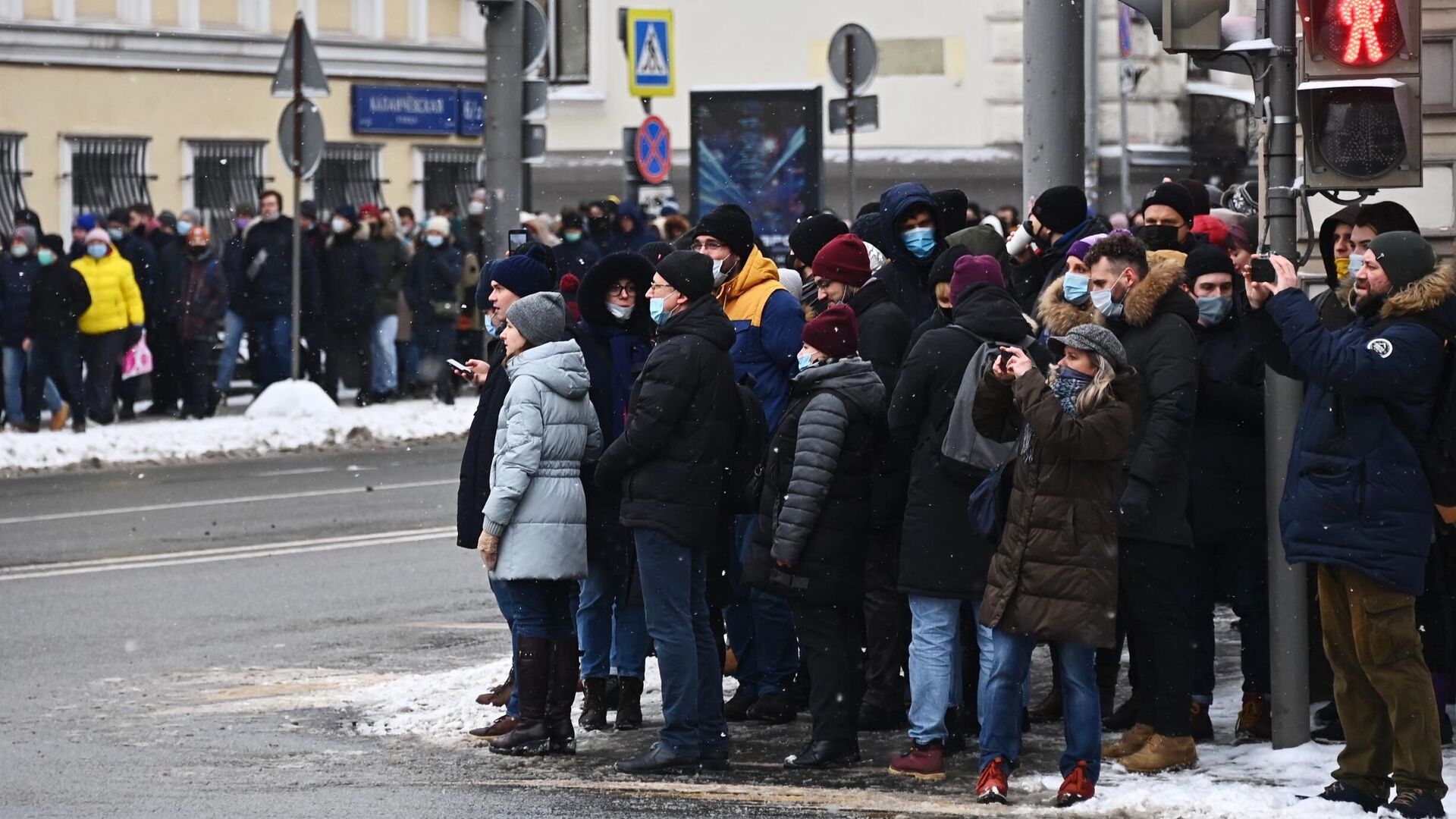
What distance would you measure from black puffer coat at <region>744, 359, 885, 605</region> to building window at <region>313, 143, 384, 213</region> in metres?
24.5

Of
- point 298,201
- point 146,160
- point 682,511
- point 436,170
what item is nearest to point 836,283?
point 682,511

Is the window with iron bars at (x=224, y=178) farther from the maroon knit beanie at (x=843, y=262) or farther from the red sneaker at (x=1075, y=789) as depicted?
the red sneaker at (x=1075, y=789)

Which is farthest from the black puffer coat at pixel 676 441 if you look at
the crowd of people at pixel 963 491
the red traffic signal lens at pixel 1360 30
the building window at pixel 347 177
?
the building window at pixel 347 177

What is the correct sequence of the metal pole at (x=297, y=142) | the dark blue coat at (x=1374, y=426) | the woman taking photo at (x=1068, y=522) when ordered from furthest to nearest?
the metal pole at (x=297, y=142) → the woman taking photo at (x=1068, y=522) → the dark blue coat at (x=1374, y=426)

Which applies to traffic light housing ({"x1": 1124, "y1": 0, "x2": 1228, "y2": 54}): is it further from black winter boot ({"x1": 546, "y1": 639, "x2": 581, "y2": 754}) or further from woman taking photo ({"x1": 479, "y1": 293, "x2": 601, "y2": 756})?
black winter boot ({"x1": 546, "y1": 639, "x2": 581, "y2": 754})

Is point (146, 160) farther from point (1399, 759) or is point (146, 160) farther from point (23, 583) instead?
point (1399, 759)

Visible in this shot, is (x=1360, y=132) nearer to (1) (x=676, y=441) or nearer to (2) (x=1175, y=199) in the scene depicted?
(2) (x=1175, y=199)

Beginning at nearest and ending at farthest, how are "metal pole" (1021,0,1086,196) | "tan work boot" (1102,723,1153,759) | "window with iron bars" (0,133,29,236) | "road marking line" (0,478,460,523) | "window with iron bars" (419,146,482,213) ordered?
"tan work boot" (1102,723,1153,759) < "metal pole" (1021,0,1086,196) < "road marking line" (0,478,460,523) < "window with iron bars" (0,133,29,236) < "window with iron bars" (419,146,482,213)

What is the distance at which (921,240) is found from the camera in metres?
9.88

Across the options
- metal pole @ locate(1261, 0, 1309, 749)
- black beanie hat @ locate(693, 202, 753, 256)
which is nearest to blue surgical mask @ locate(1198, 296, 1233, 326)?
metal pole @ locate(1261, 0, 1309, 749)

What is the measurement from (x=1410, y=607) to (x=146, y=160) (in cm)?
2526

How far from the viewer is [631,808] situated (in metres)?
7.97

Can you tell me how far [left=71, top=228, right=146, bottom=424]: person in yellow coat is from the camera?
21391 mm

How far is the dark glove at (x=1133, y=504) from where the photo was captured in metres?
8.23
